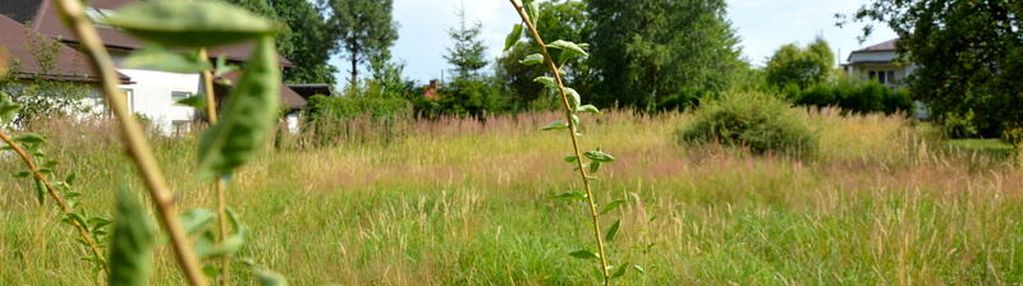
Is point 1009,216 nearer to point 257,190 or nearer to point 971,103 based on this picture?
point 257,190

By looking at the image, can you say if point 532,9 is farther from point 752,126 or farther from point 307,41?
point 307,41

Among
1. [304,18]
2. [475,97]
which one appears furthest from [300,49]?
[475,97]

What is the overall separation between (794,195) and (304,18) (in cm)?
2702

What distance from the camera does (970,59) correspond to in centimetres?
673

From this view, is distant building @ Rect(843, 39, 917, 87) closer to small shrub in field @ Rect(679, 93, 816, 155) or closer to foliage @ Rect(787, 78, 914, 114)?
foliage @ Rect(787, 78, 914, 114)

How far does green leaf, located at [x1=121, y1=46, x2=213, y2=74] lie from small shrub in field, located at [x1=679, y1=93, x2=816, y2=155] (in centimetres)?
626

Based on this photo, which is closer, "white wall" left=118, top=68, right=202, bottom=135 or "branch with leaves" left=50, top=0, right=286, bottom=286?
"branch with leaves" left=50, top=0, right=286, bottom=286

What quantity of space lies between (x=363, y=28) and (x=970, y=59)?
1004 inches

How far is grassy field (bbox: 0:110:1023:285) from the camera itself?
2.27 metres

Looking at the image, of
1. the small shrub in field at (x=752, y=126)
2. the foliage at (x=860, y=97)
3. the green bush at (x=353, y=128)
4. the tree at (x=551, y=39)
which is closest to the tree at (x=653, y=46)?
the tree at (x=551, y=39)

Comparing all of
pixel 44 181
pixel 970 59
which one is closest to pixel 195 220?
pixel 44 181

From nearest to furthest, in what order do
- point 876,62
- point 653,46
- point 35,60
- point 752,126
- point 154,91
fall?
point 752,126
point 35,60
point 154,91
point 653,46
point 876,62

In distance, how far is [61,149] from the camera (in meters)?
5.21

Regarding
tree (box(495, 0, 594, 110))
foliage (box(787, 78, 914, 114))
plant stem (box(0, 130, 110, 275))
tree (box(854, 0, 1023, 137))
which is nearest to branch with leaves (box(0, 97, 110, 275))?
plant stem (box(0, 130, 110, 275))
